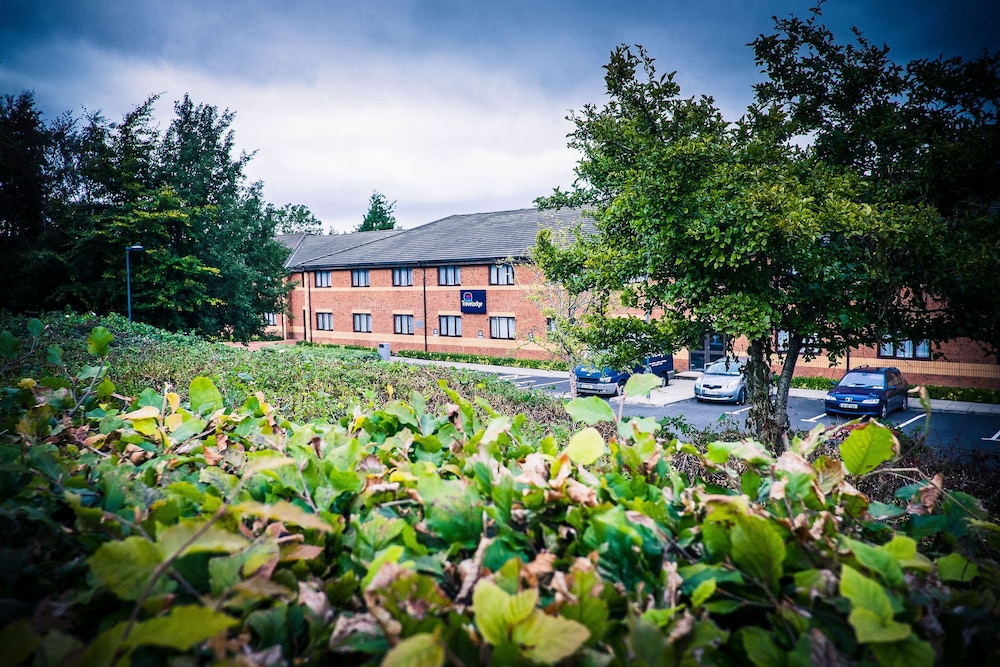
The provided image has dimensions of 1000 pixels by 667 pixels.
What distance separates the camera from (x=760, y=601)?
1.15 meters

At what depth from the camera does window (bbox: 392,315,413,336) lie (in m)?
40.3

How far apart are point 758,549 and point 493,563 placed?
530 mm

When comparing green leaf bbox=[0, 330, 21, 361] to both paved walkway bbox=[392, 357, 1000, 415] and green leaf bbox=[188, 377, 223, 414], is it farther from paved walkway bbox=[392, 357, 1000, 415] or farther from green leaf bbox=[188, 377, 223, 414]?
paved walkway bbox=[392, 357, 1000, 415]

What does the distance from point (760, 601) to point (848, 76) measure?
1219 cm

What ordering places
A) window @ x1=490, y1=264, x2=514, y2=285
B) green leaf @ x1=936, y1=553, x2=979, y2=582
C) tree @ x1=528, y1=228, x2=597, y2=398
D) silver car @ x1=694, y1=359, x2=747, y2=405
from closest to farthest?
green leaf @ x1=936, y1=553, x2=979, y2=582, tree @ x1=528, y1=228, x2=597, y2=398, silver car @ x1=694, y1=359, x2=747, y2=405, window @ x1=490, y1=264, x2=514, y2=285

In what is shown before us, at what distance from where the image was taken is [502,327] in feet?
117

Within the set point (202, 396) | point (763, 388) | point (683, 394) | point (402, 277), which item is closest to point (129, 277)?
point (402, 277)

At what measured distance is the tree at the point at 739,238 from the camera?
28.5ft

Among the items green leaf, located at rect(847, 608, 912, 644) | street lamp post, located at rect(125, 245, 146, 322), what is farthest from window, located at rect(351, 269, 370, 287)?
green leaf, located at rect(847, 608, 912, 644)

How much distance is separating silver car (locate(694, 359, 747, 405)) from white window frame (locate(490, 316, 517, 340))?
1303 centimetres

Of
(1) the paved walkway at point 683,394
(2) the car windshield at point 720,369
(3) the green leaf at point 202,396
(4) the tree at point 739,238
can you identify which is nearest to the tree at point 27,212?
(1) the paved walkway at point 683,394

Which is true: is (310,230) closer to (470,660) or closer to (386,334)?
(386,334)

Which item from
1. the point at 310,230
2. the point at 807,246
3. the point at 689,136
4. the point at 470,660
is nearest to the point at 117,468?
the point at 470,660

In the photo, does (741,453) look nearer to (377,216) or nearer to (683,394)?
(683,394)
